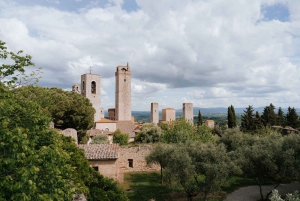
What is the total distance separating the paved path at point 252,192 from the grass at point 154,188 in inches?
20.6

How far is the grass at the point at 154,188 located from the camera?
1639cm

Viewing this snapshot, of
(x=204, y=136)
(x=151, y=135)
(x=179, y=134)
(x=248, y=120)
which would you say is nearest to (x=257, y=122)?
(x=248, y=120)

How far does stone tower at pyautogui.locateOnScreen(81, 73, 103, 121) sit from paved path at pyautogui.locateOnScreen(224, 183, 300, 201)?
144 ft

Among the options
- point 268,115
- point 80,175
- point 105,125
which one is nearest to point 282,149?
point 80,175

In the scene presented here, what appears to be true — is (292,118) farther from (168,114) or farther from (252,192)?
(168,114)

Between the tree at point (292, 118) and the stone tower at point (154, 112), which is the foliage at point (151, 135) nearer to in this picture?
the tree at point (292, 118)

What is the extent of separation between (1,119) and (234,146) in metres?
23.0

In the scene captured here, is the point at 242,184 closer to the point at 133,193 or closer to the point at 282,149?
the point at 282,149

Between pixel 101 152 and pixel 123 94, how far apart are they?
44.1m

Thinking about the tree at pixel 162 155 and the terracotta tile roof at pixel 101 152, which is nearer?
the tree at pixel 162 155

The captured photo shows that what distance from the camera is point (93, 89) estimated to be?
5962 cm

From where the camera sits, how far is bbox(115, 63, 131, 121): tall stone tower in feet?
204

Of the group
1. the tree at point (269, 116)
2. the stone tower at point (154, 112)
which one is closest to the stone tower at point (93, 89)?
the stone tower at point (154, 112)

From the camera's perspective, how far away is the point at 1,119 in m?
5.46
